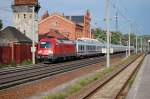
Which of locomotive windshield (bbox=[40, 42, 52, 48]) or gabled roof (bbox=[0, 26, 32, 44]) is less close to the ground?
gabled roof (bbox=[0, 26, 32, 44])

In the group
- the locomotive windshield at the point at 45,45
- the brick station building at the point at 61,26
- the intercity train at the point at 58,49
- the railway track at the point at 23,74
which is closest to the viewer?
the railway track at the point at 23,74

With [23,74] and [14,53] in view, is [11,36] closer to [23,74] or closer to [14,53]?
[14,53]

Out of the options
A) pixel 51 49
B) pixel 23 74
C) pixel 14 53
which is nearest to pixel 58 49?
pixel 51 49

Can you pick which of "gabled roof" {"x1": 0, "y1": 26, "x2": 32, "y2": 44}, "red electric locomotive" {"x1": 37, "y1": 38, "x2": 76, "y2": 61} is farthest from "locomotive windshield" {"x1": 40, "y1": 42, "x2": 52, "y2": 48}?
"gabled roof" {"x1": 0, "y1": 26, "x2": 32, "y2": 44}

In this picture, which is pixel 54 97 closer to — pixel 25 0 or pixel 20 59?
pixel 20 59

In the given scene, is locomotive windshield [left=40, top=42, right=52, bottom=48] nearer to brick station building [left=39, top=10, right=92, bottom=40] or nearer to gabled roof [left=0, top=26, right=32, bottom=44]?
gabled roof [left=0, top=26, right=32, bottom=44]

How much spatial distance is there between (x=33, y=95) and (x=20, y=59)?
35460mm

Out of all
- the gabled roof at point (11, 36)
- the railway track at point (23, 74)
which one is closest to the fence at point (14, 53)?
the railway track at point (23, 74)

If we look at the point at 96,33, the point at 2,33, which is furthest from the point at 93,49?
the point at 96,33

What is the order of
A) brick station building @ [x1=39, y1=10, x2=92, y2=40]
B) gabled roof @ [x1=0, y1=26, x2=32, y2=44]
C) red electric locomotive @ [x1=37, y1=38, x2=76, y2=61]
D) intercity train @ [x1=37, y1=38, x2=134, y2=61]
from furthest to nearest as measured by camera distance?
brick station building @ [x1=39, y1=10, x2=92, y2=40], gabled roof @ [x1=0, y1=26, x2=32, y2=44], intercity train @ [x1=37, y1=38, x2=134, y2=61], red electric locomotive @ [x1=37, y1=38, x2=76, y2=61]

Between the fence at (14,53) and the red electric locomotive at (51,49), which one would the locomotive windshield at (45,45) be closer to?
the red electric locomotive at (51,49)

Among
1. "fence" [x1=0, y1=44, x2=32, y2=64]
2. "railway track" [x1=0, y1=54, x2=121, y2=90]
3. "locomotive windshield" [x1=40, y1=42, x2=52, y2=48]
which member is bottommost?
"railway track" [x1=0, y1=54, x2=121, y2=90]

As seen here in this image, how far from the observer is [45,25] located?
424 ft

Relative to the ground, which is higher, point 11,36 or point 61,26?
point 61,26
